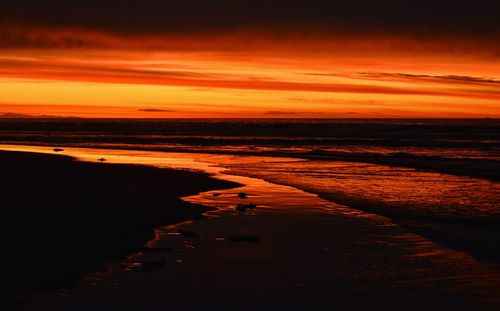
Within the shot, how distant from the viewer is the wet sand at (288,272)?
9.45 meters

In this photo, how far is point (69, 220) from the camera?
563 inches

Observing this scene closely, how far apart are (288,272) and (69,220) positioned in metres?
5.57

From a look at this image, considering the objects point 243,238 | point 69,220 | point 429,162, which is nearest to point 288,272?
point 243,238

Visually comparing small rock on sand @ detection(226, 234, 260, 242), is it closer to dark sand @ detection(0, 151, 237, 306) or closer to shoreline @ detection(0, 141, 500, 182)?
dark sand @ detection(0, 151, 237, 306)

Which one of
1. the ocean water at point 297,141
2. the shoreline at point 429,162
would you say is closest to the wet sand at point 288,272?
the shoreline at point 429,162

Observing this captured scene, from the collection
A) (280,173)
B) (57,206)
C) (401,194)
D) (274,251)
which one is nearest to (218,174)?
(280,173)

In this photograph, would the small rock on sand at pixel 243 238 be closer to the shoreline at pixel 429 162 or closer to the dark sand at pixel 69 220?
the dark sand at pixel 69 220

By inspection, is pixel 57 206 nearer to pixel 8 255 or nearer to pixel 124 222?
pixel 124 222

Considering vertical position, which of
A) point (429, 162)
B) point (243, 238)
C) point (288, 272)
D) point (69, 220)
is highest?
point (429, 162)

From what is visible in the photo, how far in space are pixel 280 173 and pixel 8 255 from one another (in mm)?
19155

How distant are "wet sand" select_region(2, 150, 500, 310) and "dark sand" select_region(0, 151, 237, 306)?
0.46m

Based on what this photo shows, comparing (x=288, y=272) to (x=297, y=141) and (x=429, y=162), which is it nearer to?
(x=429, y=162)

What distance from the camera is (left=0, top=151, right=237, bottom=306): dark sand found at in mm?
10445

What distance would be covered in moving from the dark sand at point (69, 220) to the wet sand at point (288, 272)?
1.52ft
